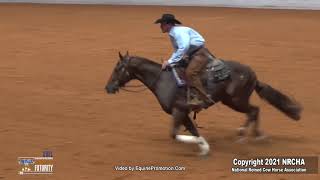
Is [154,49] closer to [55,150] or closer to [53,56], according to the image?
[53,56]

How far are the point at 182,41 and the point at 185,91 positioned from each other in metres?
0.71

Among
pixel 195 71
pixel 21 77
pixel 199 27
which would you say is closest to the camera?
pixel 195 71

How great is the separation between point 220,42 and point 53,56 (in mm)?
5162

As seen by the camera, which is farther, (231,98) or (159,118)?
(159,118)

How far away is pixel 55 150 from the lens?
8914mm

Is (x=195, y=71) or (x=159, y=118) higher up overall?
(x=195, y=71)

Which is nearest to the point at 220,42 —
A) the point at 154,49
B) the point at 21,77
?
the point at 154,49

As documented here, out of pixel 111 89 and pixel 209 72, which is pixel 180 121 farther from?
pixel 111 89
